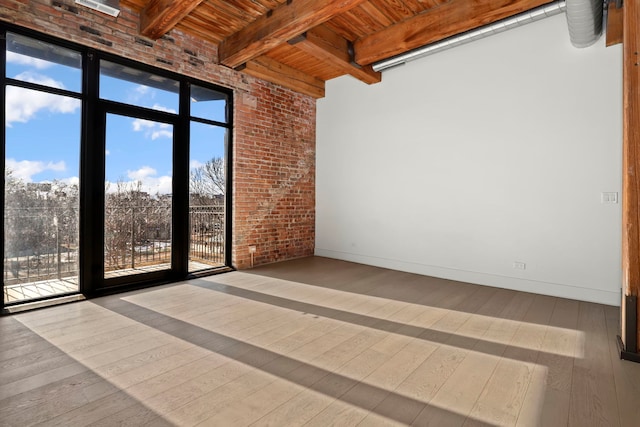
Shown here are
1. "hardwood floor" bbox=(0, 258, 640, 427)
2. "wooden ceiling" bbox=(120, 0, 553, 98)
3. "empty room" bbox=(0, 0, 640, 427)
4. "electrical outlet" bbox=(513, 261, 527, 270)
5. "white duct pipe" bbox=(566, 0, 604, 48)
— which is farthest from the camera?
"electrical outlet" bbox=(513, 261, 527, 270)

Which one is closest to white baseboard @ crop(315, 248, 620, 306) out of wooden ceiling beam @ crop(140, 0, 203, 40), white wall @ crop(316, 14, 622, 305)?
white wall @ crop(316, 14, 622, 305)

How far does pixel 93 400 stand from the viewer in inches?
75.6

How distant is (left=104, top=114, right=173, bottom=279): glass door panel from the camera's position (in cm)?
412

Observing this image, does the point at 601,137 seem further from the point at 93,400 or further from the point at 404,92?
the point at 93,400

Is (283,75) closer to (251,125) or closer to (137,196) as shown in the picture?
(251,125)

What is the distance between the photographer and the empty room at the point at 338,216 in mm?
2123

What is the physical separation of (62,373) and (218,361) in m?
0.99

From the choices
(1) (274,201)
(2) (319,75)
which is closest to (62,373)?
(1) (274,201)

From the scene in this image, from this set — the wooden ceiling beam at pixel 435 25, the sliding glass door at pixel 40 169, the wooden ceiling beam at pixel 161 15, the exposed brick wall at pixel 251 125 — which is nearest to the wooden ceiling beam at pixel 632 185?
the wooden ceiling beam at pixel 435 25

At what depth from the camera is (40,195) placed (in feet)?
11.9

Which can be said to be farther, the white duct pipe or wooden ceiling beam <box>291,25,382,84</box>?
wooden ceiling beam <box>291,25,382,84</box>

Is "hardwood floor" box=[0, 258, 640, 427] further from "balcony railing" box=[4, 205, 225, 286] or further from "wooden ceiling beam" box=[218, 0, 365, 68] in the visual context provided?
"wooden ceiling beam" box=[218, 0, 365, 68]

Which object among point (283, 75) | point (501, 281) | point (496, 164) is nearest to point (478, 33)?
point (496, 164)

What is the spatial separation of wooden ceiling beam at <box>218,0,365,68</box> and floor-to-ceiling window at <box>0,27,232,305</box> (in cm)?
68
